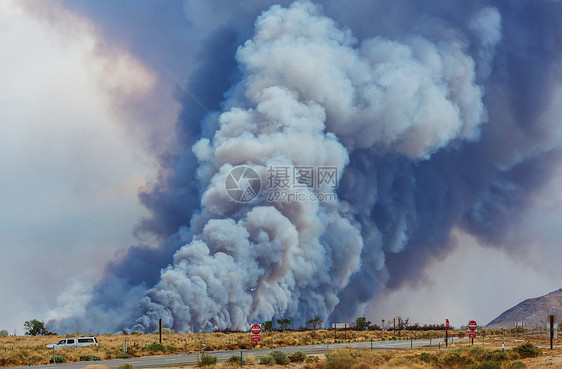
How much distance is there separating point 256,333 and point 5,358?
24.3 m

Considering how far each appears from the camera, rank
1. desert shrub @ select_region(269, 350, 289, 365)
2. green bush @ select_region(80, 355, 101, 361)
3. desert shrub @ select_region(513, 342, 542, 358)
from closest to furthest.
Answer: desert shrub @ select_region(269, 350, 289, 365) → desert shrub @ select_region(513, 342, 542, 358) → green bush @ select_region(80, 355, 101, 361)

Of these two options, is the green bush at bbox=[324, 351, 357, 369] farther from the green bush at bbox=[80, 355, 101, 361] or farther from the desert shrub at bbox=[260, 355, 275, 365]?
the green bush at bbox=[80, 355, 101, 361]

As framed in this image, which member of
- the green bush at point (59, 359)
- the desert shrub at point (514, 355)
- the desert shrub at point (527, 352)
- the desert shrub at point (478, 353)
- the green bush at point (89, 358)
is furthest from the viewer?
the green bush at point (89, 358)

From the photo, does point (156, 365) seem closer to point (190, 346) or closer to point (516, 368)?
point (516, 368)

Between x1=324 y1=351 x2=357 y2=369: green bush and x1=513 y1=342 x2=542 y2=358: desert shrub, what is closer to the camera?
x1=324 y1=351 x2=357 y2=369: green bush

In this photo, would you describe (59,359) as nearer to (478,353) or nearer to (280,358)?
(280,358)

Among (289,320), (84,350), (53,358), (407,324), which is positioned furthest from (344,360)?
(407,324)

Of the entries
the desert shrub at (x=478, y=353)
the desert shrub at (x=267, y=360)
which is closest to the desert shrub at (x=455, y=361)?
the desert shrub at (x=478, y=353)

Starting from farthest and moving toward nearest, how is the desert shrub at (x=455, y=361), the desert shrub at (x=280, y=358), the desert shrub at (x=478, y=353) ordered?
the desert shrub at (x=280, y=358) < the desert shrub at (x=478, y=353) < the desert shrub at (x=455, y=361)

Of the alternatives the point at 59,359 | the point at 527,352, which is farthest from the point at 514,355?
the point at 59,359

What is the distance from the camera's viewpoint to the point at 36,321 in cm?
11244

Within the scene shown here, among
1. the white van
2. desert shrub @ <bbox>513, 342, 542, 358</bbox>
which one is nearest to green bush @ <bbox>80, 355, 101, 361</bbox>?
the white van

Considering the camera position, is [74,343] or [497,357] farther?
[74,343]

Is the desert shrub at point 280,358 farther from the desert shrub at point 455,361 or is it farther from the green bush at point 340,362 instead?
the desert shrub at point 455,361
